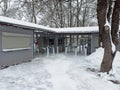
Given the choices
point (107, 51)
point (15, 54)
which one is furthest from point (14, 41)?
point (107, 51)

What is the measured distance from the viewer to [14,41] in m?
11.2

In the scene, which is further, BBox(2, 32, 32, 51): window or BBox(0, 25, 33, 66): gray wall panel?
BBox(2, 32, 32, 51): window

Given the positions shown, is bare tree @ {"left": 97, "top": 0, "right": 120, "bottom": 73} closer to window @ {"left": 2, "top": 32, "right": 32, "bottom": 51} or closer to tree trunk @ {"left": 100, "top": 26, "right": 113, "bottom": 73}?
tree trunk @ {"left": 100, "top": 26, "right": 113, "bottom": 73}

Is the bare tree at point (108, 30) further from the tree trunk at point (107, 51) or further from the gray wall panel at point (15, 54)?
the gray wall panel at point (15, 54)

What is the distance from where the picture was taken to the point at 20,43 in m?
12.0

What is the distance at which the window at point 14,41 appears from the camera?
10.2 m

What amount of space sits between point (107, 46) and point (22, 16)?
78.0ft

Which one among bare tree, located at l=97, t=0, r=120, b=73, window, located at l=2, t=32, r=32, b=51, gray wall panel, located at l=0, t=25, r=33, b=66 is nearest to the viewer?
bare tree, located at l=97, t=0, r=120, b=73

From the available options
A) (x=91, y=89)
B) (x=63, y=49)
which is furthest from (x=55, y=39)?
(x=91, y=89)

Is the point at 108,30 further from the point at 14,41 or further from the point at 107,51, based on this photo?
the point at 14,41

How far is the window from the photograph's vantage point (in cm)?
1025

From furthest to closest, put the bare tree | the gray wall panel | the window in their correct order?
the window, the gray wall panel, the bare tree

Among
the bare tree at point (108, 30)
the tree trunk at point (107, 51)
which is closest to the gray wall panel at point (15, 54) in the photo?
the bare tree at point (108, 30)

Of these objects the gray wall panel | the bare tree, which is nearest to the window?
the gray wall panel
